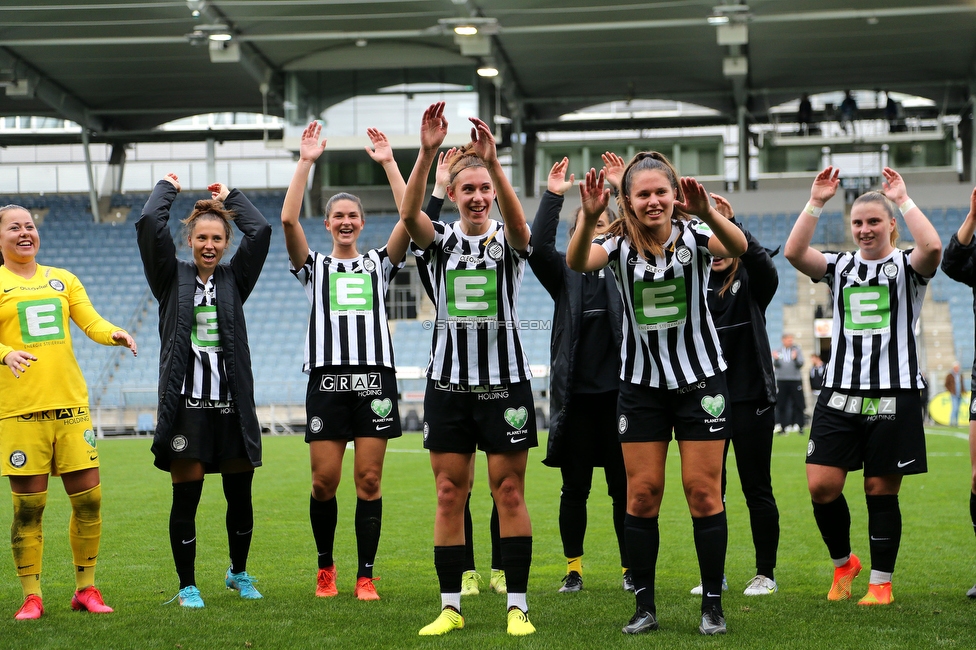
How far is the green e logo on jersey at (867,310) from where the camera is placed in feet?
16.1

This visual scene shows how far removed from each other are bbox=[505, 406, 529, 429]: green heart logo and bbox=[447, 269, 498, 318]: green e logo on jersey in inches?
16.9

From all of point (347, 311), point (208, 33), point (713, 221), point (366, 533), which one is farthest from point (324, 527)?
point (208, 33)

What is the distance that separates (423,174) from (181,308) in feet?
5.23

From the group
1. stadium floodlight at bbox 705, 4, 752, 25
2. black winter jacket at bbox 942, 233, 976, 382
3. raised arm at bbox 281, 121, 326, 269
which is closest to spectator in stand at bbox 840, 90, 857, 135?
stadium floodlight at bbox 705, 4, 752, 25

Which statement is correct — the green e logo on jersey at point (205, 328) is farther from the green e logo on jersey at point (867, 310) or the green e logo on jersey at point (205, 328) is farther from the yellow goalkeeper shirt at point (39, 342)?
the green e logo on jersey at point (867, 310)

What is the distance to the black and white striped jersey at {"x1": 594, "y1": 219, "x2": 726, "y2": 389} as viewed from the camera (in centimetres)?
430

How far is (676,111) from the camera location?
29.8 metres

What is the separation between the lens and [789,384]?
738 inches

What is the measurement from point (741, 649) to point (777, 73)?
85.7 ft

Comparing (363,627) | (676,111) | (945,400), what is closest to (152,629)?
(363,627)

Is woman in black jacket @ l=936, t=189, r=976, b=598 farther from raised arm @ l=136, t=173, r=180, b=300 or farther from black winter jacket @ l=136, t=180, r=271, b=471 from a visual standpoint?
raised arm @ l=136, t=173, r=180, b=300

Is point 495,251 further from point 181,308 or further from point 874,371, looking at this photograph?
point 874,371

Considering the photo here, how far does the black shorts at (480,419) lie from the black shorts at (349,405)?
0.84 meters

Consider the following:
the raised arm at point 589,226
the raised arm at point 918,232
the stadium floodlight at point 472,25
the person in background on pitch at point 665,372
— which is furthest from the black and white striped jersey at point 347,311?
the stadium floodlight at point 472,25
